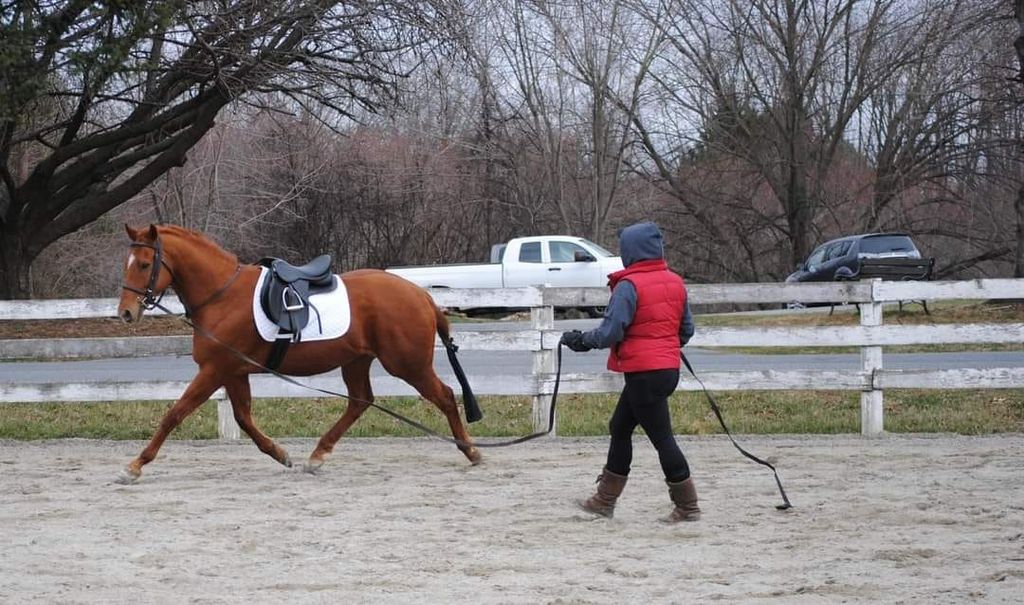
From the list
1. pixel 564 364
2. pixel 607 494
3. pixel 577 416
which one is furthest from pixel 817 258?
pixel 607 494

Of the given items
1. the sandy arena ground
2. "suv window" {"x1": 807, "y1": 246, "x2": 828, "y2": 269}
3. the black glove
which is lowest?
the sandy arena ground

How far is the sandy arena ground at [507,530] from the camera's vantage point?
555 cm

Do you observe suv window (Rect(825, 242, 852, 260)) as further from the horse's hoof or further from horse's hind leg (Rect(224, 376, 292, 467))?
the horse's hoof

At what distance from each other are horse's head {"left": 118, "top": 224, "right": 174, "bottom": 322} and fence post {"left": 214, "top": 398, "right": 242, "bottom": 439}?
2.52 metres

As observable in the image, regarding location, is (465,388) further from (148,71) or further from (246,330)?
(148,71)

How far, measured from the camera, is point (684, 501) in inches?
279

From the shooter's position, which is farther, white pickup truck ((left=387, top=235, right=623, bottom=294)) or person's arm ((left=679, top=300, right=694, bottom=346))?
white pickup truck ((left=387, top=235, right=623, bottom=294))

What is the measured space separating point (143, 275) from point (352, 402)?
78.4 inches

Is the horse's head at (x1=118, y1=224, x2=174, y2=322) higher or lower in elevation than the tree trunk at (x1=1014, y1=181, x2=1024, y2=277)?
lower

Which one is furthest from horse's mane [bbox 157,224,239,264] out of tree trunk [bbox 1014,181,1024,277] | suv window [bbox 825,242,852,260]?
suv window [bbox 825,242,852,260]

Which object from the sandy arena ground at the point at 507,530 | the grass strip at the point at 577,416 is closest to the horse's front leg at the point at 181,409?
the sandy arena ground at the point at 507,530

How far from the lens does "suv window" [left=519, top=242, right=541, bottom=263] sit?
2647 centimetres

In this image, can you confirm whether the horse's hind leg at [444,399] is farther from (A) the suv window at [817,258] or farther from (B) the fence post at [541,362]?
Answer: (A) the suv window at [817,258]

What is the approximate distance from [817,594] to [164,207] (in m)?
30.9
